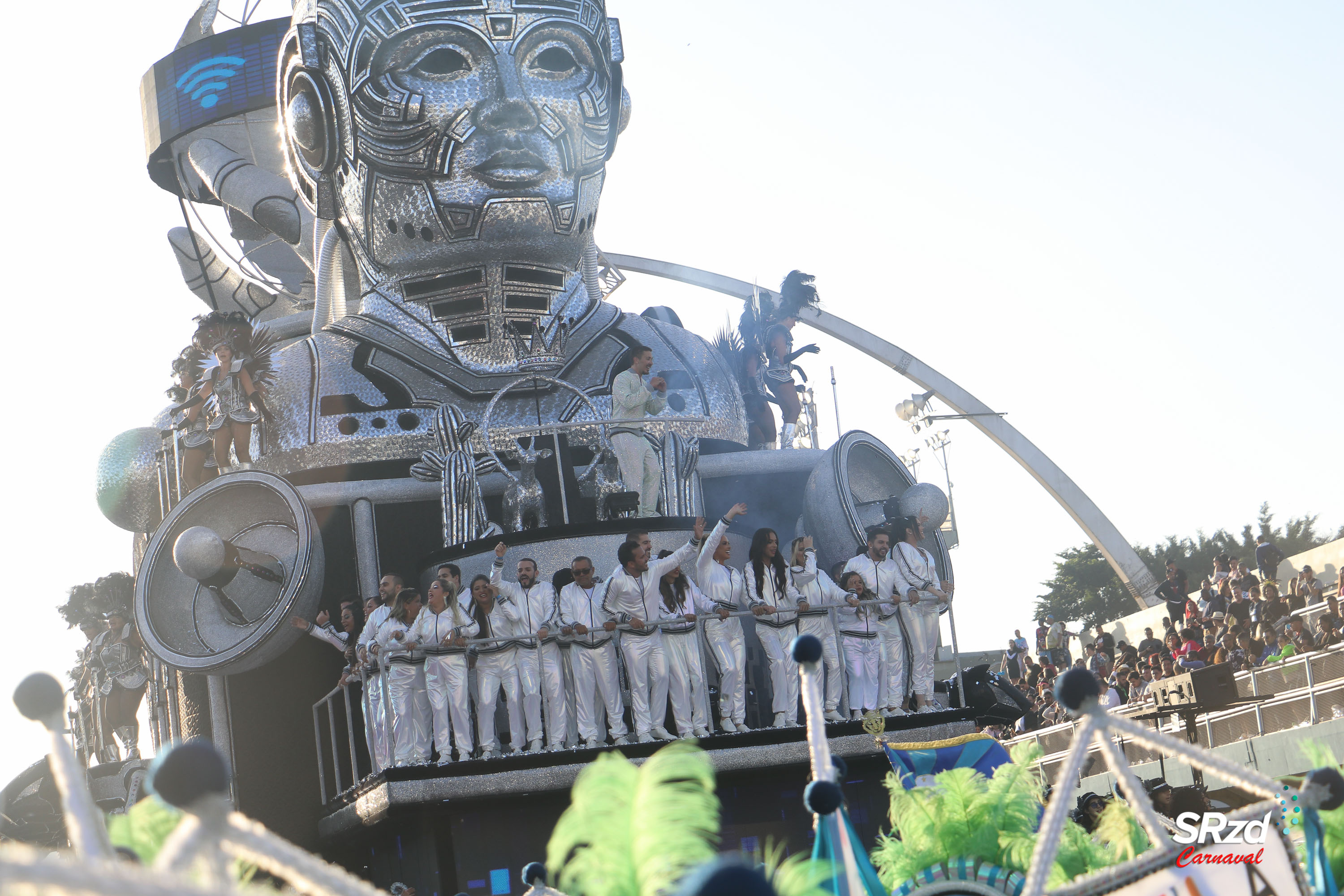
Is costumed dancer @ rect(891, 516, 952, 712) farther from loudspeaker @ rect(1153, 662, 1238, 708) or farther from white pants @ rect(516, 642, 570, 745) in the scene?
white pants @ rect(516, 642, 570, 745)

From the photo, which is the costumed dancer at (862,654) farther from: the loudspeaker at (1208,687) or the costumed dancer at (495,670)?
the costumed dancer at (495,670)

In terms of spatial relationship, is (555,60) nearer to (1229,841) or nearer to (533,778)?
(533,778)

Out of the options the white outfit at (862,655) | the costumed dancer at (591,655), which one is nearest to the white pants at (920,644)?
the white outfit at (862,655)

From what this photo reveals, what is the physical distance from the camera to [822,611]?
12.4 m

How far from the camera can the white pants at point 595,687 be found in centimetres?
1152

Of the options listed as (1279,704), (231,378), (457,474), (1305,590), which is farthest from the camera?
(1305,590)

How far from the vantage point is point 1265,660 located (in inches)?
583

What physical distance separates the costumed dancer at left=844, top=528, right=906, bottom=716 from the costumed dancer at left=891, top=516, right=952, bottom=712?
80 millimetres

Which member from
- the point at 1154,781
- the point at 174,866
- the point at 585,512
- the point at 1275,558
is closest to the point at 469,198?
the point at 585,512

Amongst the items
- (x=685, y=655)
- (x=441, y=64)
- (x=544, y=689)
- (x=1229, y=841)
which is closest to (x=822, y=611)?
(x=685, y=655)

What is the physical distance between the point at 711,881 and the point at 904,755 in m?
6.63

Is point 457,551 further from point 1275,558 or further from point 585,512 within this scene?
point 1275,558

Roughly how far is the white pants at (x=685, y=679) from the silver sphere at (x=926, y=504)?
144 inches

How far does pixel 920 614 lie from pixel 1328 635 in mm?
4317
